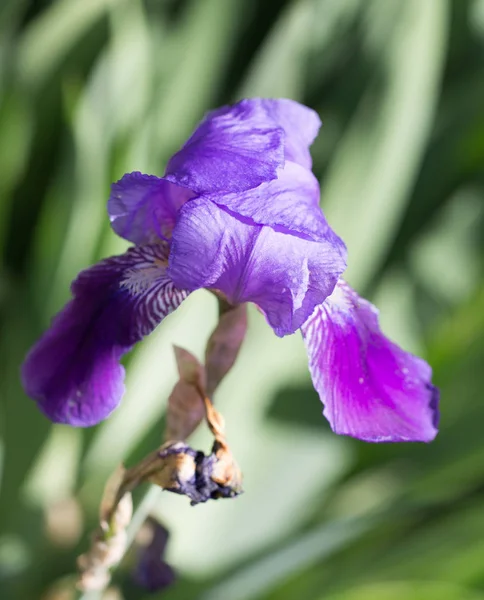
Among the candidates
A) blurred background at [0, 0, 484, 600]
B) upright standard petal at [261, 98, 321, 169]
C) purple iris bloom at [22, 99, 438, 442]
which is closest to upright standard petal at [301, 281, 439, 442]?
purple iris bloom at [22, 99, 438, 442]

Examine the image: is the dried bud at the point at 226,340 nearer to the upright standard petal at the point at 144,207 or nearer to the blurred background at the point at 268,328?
the upright standard petal at the point at 144,207

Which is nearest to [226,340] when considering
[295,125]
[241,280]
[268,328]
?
[241,280]

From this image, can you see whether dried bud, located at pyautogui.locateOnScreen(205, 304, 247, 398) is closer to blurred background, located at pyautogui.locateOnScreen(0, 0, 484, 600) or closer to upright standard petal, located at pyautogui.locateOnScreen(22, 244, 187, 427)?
upright standard petal, located at pyautogui.locateOnScreen(22, 244, 187, 427)

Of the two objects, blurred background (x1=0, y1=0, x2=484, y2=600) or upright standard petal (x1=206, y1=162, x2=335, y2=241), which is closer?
upright standard petal (x1=206, y1=162, x2=335, y2=241)

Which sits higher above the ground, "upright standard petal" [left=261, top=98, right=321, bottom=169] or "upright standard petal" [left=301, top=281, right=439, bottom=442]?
"upright standard petal" [left=261, top=98, right=321, bottom=169]

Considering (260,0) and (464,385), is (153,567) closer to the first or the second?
(464,385)

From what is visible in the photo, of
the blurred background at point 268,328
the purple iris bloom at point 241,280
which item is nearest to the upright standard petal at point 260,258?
the purple iris bloom at point 241,280

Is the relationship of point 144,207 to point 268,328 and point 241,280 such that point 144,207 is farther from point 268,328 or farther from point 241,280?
point 268,328
